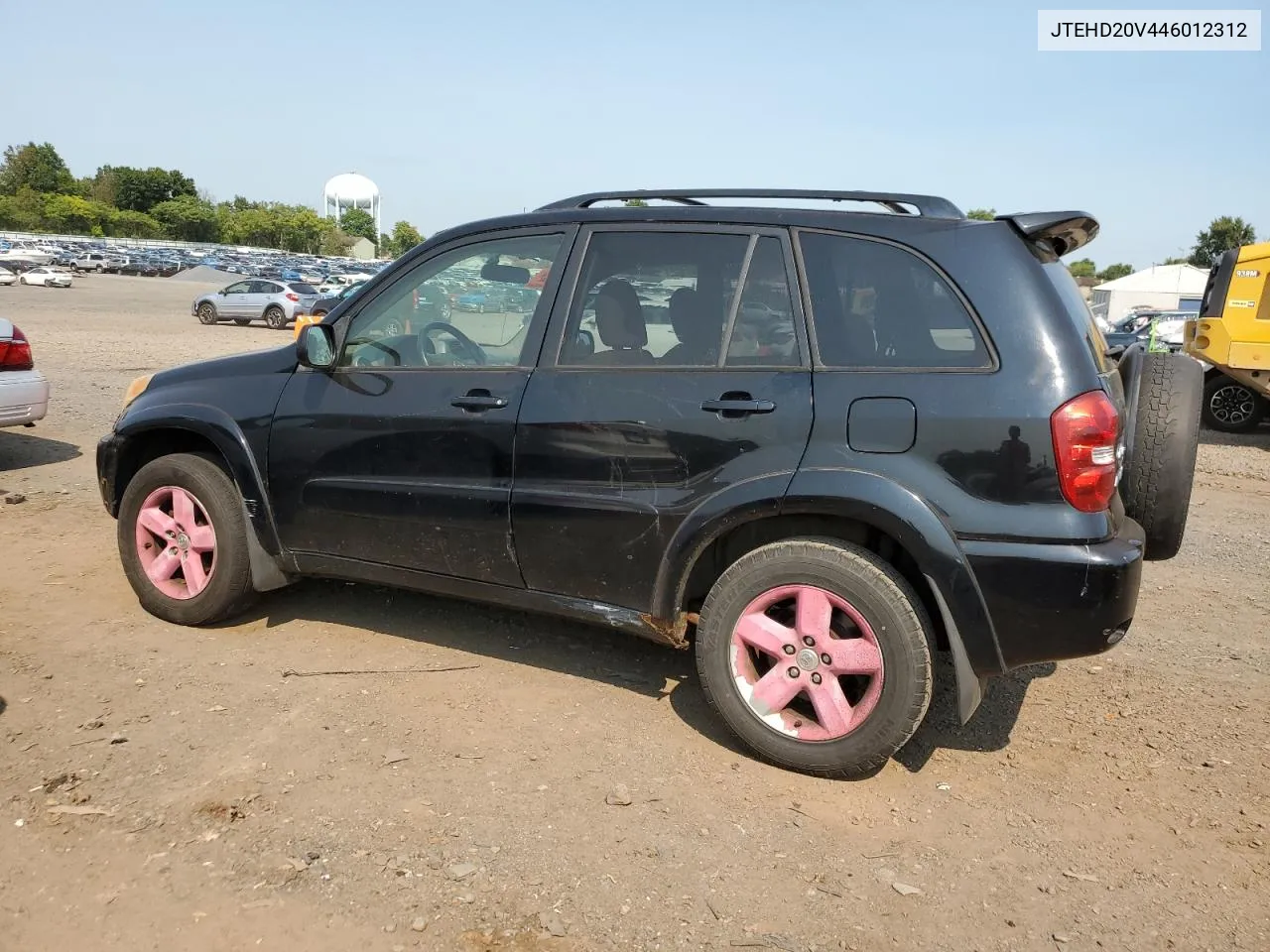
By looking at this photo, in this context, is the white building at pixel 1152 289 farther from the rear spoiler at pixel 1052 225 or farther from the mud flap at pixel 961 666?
the mud flap at pixel 961 666

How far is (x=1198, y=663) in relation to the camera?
447 centimetres

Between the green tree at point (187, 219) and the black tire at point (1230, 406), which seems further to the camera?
the green tree at point (187, 219)

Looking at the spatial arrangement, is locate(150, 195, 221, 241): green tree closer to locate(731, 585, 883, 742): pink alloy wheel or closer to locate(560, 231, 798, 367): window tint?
locate(560, 231, 798, 367): window tint

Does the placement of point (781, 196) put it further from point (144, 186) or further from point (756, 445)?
point (144, 186)

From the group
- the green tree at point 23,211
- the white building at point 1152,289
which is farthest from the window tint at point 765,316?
the green tree at point 23,211

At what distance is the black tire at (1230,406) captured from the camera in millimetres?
12766

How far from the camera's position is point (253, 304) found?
31.4 meters

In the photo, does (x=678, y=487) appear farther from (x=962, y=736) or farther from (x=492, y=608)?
(x=492, y=608)

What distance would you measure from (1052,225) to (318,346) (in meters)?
A: 2.81

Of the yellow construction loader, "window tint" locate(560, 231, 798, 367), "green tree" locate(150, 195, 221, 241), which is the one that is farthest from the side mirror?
"green tree" locate(150, 195, 221, 241)

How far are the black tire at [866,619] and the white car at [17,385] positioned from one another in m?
6.41

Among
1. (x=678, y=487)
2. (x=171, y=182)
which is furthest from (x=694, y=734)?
(x=171, y=182)

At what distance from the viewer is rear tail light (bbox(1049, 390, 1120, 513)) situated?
299 centimetres

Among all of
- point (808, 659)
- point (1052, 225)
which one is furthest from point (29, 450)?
point (1052, 225)
